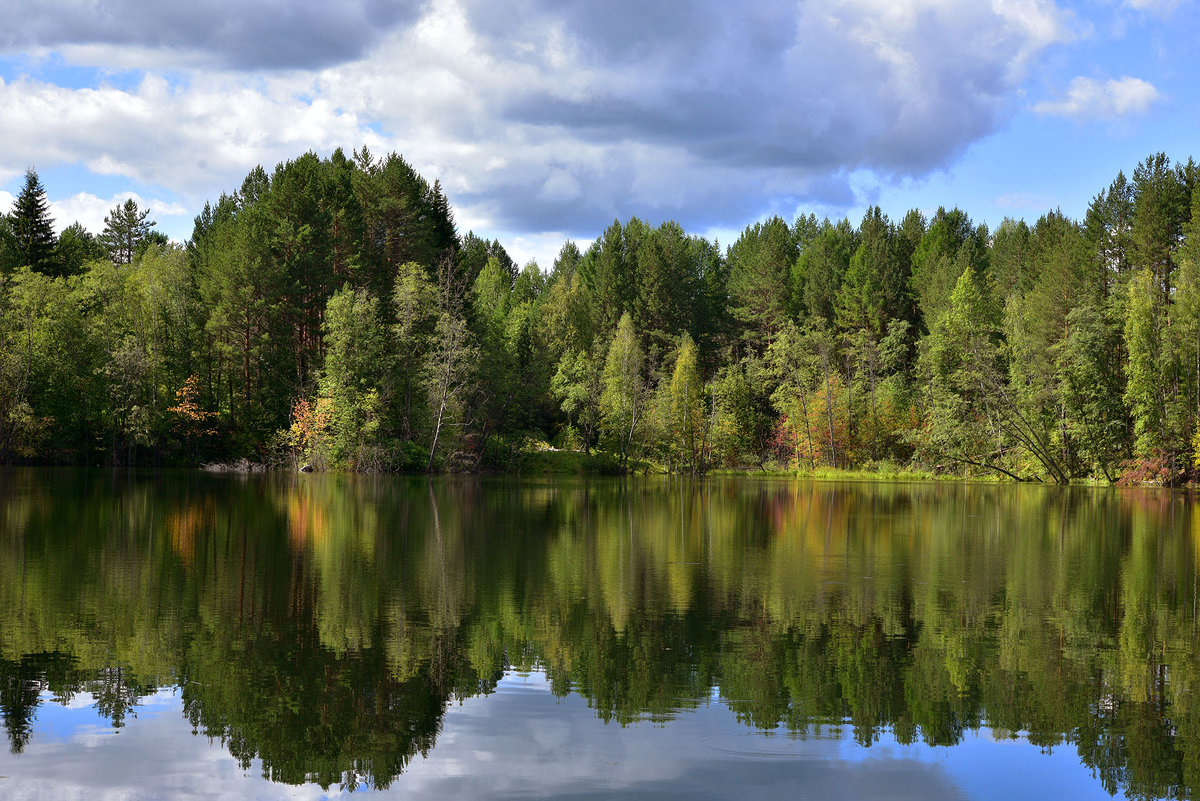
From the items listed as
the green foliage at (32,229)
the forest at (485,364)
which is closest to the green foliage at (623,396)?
the forest at (485,364)

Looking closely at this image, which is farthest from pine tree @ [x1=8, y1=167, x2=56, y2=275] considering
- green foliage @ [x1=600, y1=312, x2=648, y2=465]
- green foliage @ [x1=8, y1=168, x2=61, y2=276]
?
green foliage @ [x1=600, y1=312, x2=648, y2=465]

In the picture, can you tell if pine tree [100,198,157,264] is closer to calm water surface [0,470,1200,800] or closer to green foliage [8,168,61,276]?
green foliage [8,168,61,276]

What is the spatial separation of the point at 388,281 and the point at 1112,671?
69.1 m

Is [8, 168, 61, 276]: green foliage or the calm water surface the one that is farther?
[8, 168, 61, 276]: green foliage

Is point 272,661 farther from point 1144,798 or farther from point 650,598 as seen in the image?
point 1144,798

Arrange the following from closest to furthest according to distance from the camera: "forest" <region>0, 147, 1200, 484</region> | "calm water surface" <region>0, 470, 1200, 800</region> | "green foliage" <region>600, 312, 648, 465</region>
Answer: "calm water surface" <region>0, 470, 1200, 800</region>, "forest" <region>0, 147, 1200, 484</region>, "green foliage" <region>600, 312, 648, 465</region>

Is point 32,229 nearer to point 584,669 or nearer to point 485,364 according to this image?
point 485,364

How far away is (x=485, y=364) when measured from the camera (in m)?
74.8

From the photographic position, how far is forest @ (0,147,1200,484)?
67125 mm

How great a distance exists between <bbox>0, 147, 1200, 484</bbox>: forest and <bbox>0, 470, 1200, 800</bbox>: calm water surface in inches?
1807

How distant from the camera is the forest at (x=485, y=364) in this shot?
67.1 metres

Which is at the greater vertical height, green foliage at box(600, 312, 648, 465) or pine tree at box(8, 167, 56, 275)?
pine tree at box(8, 167, 56, 275)

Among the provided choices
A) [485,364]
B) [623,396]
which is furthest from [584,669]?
[623,396]

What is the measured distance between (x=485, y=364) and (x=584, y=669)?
64378mm
